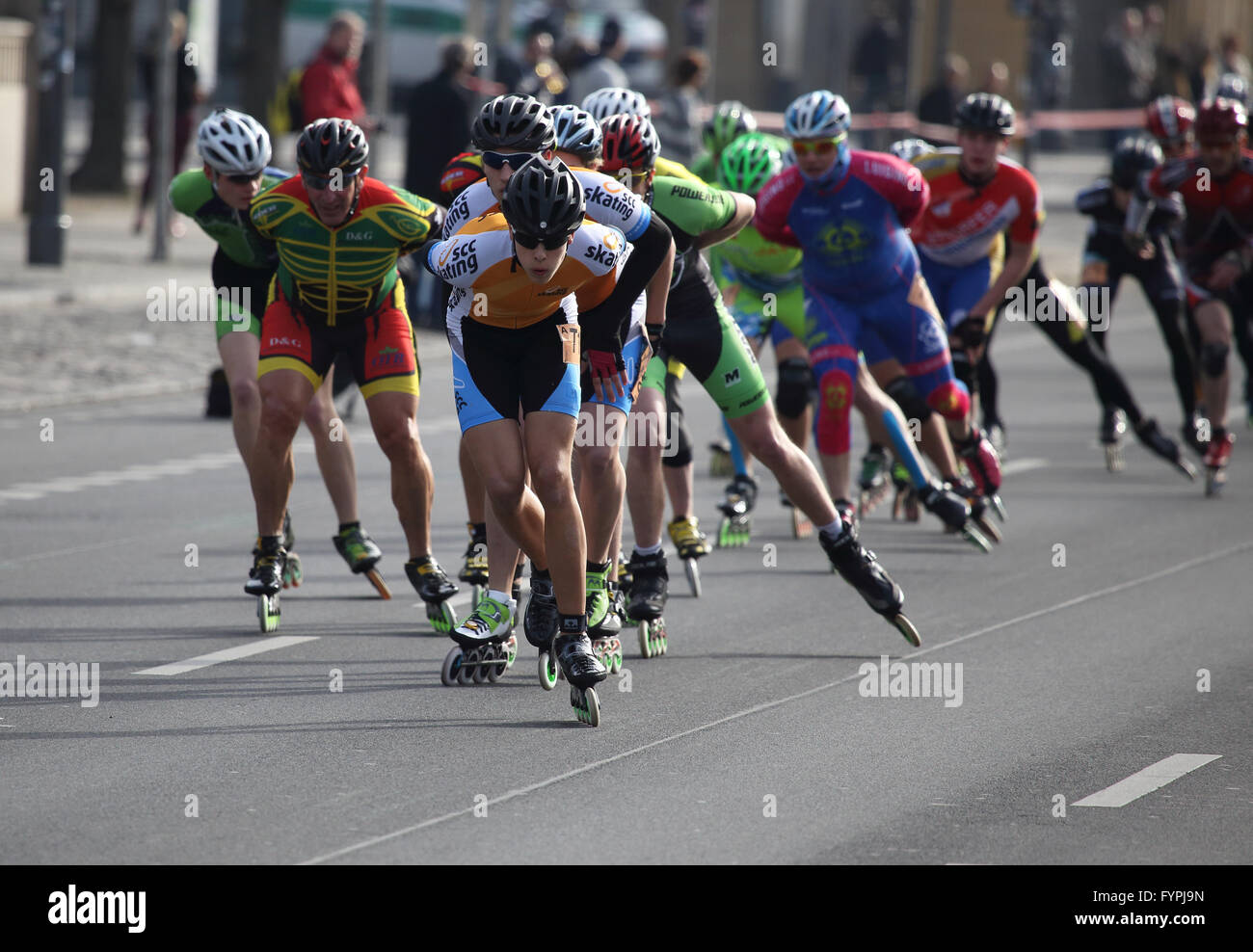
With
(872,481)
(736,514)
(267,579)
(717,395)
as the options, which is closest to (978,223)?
(872,481)

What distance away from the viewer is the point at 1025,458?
Answer: 14.4 m

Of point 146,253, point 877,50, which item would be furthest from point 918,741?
point 877,50

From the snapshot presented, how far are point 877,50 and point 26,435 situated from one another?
23.0 m

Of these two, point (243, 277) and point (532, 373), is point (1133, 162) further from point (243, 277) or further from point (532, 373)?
point (532, 373)

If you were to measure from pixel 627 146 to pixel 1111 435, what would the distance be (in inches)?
264

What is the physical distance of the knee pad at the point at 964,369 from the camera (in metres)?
11.9

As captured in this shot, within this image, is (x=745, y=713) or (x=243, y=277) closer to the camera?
(x=745, y=713)

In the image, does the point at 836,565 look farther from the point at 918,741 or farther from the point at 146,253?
the point at 146,253

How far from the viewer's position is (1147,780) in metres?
6.61

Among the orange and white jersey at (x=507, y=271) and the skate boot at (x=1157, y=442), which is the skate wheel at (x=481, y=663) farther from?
the skate boot at (x=1157, y=442)

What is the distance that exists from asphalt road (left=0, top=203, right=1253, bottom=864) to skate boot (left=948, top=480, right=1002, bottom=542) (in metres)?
0.11

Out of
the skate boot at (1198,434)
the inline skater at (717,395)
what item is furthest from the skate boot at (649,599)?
the skate boot at (1198,434)
